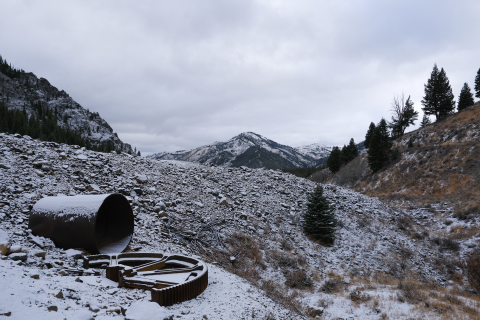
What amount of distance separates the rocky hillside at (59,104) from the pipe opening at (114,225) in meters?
129

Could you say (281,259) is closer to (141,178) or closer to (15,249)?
(141,178)

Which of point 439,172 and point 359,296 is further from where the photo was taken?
point 439,172

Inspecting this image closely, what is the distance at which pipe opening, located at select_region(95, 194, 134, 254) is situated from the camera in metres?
9.12

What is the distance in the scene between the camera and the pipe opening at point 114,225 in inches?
359

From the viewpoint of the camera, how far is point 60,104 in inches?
5886

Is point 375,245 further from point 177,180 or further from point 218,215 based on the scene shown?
point 177,180

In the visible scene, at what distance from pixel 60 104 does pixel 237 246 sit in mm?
175280

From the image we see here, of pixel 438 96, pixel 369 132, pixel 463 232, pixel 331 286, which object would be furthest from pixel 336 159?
pixel 331 286

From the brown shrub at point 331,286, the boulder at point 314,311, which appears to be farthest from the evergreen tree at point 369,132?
the boulder at point 314,311

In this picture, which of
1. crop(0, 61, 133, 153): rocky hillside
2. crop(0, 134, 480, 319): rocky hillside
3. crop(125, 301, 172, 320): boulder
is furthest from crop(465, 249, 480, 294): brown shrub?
crop(0, 61, 133, 153): rocky hillside

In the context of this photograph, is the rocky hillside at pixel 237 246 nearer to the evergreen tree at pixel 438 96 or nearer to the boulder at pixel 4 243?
the boulder at pixel 4 243

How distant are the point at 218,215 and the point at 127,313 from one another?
9636mm

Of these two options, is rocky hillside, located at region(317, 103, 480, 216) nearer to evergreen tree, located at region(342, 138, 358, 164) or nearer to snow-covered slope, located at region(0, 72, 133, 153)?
evergreen tree, located at region(342, 138, 358, 164)

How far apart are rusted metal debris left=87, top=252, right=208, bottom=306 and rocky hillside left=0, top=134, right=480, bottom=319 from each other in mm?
292
